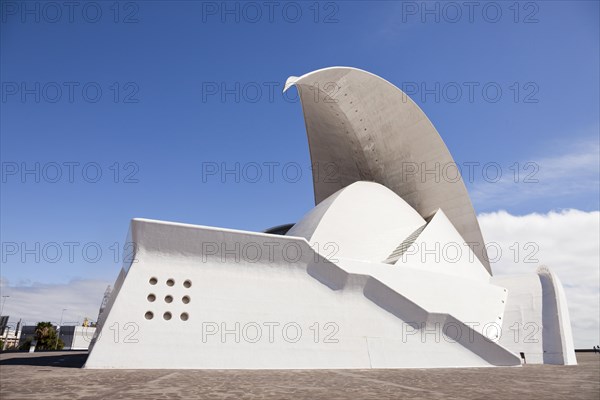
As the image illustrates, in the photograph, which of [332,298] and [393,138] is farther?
[393,138]

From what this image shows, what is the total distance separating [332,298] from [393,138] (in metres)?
10.4

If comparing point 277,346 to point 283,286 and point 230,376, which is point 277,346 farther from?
point 230,376

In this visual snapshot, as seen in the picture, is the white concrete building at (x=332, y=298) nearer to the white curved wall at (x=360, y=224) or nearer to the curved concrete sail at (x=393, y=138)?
the white curved wall at (x=360, y=224)

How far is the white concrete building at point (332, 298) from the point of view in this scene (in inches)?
329

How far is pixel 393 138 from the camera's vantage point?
59.3 feet

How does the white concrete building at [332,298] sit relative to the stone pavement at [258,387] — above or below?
above

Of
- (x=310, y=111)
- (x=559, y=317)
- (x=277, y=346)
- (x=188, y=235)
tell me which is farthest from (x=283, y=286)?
(x=310, y=111)

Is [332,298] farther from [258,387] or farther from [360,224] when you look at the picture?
[360,224]

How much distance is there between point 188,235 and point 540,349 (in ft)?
41.0

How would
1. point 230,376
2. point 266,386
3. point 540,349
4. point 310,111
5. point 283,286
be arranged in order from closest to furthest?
point 266,386, point 230,376, point 283,286, point 540,349, point 310,111

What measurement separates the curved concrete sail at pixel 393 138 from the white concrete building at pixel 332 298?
0.53 ft

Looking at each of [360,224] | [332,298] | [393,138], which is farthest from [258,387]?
[393,138]

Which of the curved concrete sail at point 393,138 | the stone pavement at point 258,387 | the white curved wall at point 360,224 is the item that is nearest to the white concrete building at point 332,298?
the white curved wall at point 360,224

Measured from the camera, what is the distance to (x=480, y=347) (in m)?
10.8
